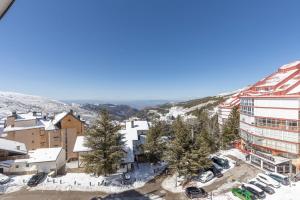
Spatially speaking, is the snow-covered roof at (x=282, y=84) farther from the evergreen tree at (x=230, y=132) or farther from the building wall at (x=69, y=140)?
the building wall at (x=69, y=140)

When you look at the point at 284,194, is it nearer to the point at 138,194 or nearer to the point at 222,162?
the point at 222,162

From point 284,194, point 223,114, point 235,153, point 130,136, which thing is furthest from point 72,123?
point 284,194

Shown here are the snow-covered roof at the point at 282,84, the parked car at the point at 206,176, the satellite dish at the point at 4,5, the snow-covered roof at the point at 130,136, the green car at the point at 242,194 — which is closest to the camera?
the satellite dish at the point at 4,5

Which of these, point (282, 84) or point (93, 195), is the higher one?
point (282, 84)

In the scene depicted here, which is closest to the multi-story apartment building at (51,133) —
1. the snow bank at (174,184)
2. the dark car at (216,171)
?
the snow bank at (174,184)

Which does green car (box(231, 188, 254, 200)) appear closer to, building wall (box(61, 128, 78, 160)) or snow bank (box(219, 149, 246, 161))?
snow bank (box(219, 149, 246, 161))
